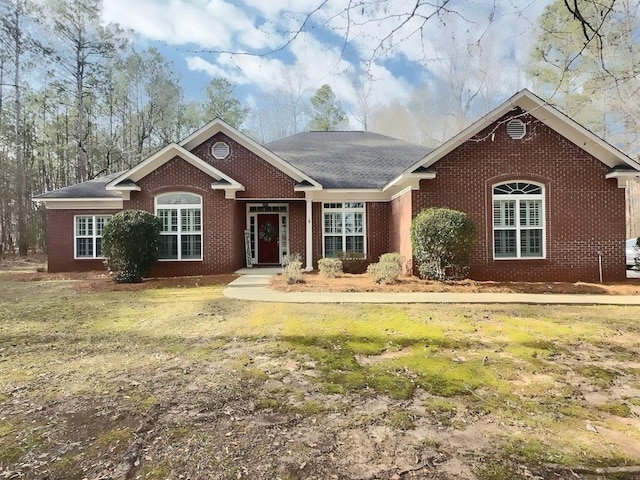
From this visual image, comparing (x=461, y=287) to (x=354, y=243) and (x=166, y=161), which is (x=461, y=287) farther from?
(x=166, y=161)

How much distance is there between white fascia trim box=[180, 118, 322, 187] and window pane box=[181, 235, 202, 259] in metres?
3.55

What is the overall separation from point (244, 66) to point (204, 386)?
338 centimetres

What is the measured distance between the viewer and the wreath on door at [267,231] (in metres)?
16.9

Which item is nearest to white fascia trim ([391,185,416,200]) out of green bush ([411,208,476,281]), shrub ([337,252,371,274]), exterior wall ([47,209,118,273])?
green bush ([411,208,476,281])

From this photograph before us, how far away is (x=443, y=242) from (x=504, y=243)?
278 centimetres

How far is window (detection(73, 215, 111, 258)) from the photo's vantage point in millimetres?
16000

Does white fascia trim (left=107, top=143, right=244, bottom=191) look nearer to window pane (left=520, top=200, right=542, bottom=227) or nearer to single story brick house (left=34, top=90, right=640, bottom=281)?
single story brick house (left=34, top=90, right=640, bottom=281)

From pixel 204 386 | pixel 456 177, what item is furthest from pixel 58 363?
pixel 456 177

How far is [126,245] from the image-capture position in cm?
1194

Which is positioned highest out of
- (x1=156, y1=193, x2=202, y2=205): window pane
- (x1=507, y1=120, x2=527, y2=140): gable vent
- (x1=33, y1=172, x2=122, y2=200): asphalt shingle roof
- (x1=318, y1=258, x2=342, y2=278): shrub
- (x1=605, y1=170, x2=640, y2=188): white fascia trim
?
(x1=507, y1=120, x2=527, y2=140): gable vent

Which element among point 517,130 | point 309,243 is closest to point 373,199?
point 309,243

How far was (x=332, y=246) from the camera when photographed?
15.8 metres

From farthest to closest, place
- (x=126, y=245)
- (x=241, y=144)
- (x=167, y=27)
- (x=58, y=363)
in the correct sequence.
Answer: (x=241, y=144) → (x=126, y=245) → (x=58, y=363) → (x=167, y=27)

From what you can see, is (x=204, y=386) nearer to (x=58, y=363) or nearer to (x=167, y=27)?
(x=58, y=363)
